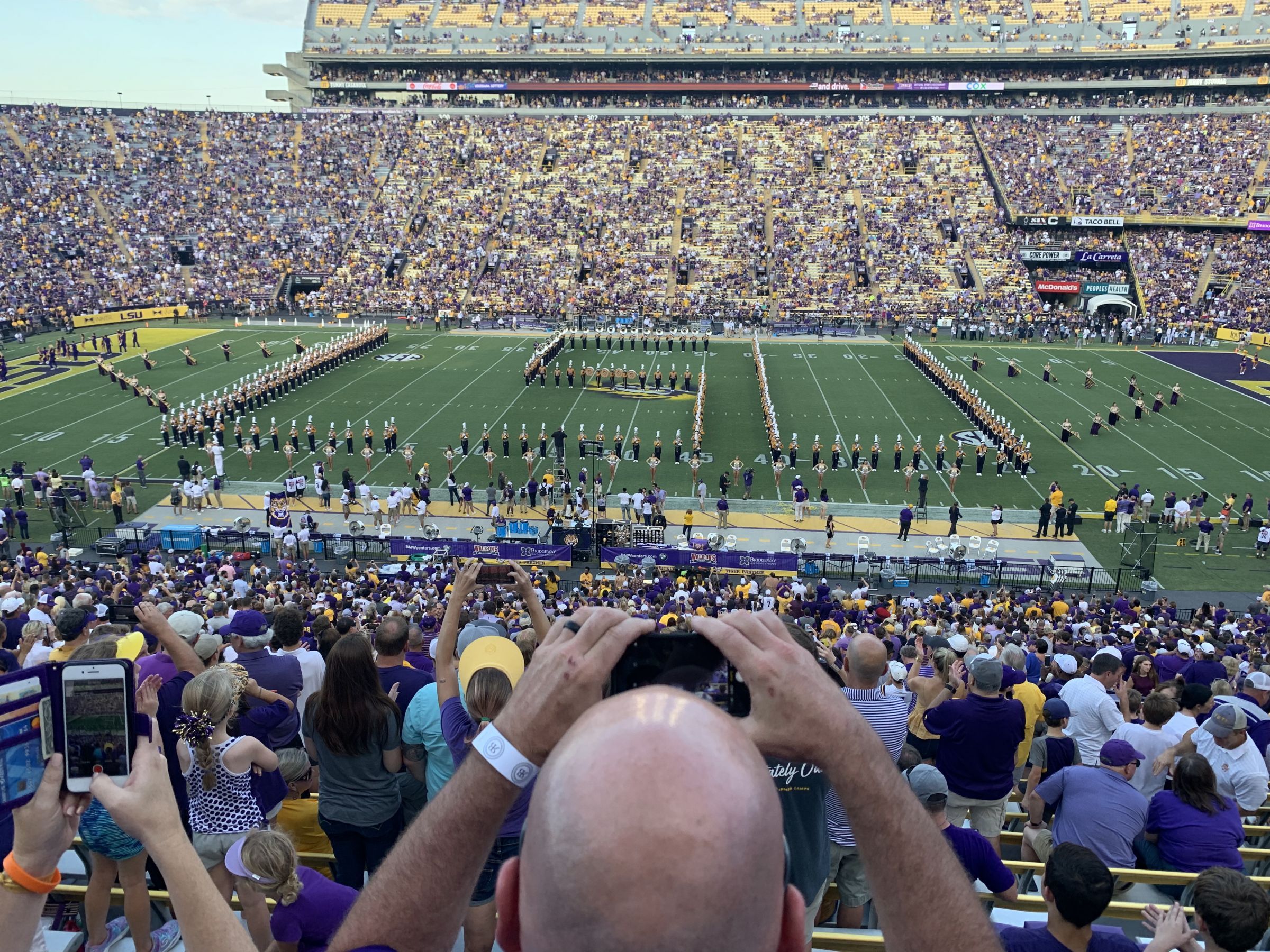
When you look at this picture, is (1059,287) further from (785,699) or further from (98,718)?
(98,718)

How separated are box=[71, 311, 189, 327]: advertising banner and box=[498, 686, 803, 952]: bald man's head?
52281mm

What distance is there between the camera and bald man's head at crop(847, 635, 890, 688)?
14.6 feet

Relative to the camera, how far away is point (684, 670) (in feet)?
5.46

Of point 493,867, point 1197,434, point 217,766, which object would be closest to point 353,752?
point 217,766

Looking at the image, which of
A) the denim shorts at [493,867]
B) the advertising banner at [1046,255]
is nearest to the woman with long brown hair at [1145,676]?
the denim shorts at [493,867]

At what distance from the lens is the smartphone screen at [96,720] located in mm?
2258

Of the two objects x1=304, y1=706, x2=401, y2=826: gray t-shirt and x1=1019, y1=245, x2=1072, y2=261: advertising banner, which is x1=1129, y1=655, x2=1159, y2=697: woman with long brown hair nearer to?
x1=304, y1=706, x2=401, y2=826: gray t-shirt

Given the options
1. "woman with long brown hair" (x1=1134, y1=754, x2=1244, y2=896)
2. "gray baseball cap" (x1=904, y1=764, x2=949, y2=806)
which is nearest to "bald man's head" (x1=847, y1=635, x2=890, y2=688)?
"gray baseball cap" (x1=904, y1=764, x2=949, y2=806)

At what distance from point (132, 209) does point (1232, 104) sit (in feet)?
235

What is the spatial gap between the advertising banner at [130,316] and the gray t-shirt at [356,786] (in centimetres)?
4913

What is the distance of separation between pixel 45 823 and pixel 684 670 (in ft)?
5.44

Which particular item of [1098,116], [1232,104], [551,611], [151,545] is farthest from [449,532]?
[1232,104]

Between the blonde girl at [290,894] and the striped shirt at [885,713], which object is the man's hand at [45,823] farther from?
the striped shirt at [885,713]

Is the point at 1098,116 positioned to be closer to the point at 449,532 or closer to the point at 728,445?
the point at 728,445
